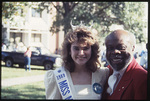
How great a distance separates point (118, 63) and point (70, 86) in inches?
26.2

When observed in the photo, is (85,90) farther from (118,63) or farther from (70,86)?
(118,63)

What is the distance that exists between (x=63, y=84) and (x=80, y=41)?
501mm

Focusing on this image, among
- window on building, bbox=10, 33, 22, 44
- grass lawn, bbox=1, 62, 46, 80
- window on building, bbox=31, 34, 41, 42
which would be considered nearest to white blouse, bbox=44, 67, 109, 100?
grass lawn, bbox=1, 62, 46, 80

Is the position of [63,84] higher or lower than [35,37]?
higher

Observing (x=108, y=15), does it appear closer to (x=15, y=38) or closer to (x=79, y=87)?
(x=79, y=87)

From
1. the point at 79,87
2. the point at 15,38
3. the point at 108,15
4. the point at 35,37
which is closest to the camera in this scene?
the point at 79,87

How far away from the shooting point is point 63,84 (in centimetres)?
238

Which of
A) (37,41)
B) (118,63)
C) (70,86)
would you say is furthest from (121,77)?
(37,41)

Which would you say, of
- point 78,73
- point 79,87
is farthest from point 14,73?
point 79,87

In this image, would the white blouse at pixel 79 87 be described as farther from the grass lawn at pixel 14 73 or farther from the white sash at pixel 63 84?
the grass lawn at pixel 14 73

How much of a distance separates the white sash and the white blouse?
A: 0.03 metres

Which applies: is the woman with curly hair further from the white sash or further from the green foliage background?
the green foliage background

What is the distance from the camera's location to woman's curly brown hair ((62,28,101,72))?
2432 millimetres

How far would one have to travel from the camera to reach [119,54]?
1.97 metres
